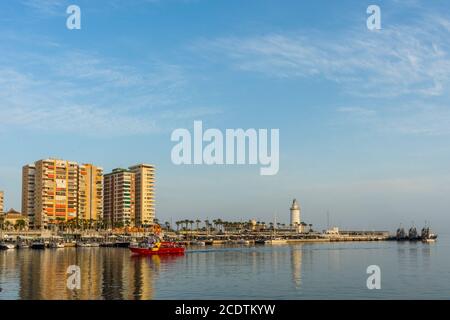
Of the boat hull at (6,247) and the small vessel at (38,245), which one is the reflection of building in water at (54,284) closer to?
the boat hull at (6,247)

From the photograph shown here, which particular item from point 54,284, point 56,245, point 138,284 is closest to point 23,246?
point 56,245

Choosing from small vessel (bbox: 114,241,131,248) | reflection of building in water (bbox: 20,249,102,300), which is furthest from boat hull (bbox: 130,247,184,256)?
small vessel (bbox: 114,241,131,248)

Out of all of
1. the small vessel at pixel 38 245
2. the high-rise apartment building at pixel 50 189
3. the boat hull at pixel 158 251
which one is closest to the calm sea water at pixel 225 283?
the boat hull at pixel 158 251

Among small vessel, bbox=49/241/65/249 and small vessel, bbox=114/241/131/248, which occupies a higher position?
small vessel, bbox=49/241/65/249

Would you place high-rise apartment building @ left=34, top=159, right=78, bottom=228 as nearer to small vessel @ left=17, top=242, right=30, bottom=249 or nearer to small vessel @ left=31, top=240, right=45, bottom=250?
small vessel @ left=17, top=242, right=30, bottom=249

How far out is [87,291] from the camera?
53.8m

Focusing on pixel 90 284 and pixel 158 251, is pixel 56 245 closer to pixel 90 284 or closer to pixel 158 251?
pixel 158 251

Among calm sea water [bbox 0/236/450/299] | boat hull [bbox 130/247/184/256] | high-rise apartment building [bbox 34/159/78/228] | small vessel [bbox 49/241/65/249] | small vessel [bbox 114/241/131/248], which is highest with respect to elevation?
high-rise apartment building [bbox 34/159/78/228]

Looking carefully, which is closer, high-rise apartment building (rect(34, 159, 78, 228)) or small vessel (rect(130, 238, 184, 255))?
small vessel (rect(130, 238, 184, 255))

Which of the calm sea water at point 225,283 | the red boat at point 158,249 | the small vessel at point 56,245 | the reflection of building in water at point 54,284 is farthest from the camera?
the small vessel at point 56,245

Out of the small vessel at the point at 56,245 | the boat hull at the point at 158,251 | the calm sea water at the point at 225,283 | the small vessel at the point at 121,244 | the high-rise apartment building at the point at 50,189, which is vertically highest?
the high-rise apartment building at the point at 50,189

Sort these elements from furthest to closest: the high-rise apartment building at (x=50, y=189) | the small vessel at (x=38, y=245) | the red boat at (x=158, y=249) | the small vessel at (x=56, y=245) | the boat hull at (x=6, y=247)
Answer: the high-rise apartment building at (x=50, y=189) < the small vessel at (x=56, y=245) < the small vessel at (x=38, y=245) < the boat hull at (x=6, y=247) < the red boat at (x=158, y=249)
